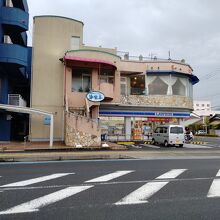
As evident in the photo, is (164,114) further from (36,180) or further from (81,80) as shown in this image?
(36,180)

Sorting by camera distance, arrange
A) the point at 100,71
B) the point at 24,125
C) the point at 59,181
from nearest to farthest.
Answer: the point at 59,181, the point at 100,71, the point at 24,125

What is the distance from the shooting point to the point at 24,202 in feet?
21.7

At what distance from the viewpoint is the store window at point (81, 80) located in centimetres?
2845

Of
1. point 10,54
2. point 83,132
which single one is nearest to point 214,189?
point 83,132

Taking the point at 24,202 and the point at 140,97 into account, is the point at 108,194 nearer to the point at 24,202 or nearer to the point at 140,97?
the point at 24,202

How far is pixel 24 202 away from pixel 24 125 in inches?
1053

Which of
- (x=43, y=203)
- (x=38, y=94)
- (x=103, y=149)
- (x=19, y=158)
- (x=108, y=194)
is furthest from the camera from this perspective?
(x=38, y=94)

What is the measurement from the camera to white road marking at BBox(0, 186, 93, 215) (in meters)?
6.00

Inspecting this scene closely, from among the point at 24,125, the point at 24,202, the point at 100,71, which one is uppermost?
the point at 100,71

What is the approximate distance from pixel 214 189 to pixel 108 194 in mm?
2894

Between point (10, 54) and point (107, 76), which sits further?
→ point (107, 76)

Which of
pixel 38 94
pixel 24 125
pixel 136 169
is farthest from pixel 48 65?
pixel 136 169

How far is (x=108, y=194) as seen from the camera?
749cm

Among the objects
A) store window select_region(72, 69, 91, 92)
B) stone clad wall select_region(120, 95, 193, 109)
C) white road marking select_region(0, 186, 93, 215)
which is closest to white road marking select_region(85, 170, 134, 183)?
white road marking select_region(0, 186, 93, 215)
